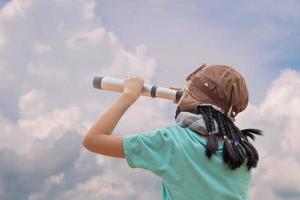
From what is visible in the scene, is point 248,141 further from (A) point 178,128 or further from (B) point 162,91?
(B) point 162,91

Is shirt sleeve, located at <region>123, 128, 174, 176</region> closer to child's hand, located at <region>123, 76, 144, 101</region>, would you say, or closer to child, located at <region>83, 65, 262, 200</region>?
child, located at <region>83, 65, 262, 200</region>

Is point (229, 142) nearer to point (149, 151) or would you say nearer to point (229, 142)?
point (229, 142)

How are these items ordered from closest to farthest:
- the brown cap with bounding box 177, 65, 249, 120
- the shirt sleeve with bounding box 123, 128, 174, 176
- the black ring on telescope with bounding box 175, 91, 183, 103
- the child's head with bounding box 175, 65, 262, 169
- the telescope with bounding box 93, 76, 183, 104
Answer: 1. the shirt sleeve with bounding box 123, 128, 174, 176
2. the child's head with bounding box 175, 65, 262, 169
3. the brown cap with bounding box 177, 65, 249, 120
4. the telescope with bounding box 93, 76, 183, 104
5. the black ring on telescope with bounding box 175, 91, 183, 103

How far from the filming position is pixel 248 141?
426 centimetres

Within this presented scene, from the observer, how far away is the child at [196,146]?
12.6 ft

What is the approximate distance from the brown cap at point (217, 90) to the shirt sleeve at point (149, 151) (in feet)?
1.45

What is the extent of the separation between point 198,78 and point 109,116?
0.84 meters

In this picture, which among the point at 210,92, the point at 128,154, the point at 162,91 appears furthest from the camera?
the point at 162,91

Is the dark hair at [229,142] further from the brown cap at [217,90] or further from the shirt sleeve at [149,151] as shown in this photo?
the shirt sleeve at [149,151]

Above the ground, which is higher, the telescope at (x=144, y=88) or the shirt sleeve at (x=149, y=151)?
the telescope at (x=144, y=88)

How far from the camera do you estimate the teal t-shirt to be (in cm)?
384

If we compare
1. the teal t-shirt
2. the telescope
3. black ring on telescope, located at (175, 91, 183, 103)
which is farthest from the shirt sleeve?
black ring on telescope, located at (175, 91, 183, 103)

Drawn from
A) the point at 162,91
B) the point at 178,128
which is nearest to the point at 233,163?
the point at 178,128

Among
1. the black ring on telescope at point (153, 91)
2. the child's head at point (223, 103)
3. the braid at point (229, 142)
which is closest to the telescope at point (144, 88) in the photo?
the black ring on telescope at point (153, 91)
